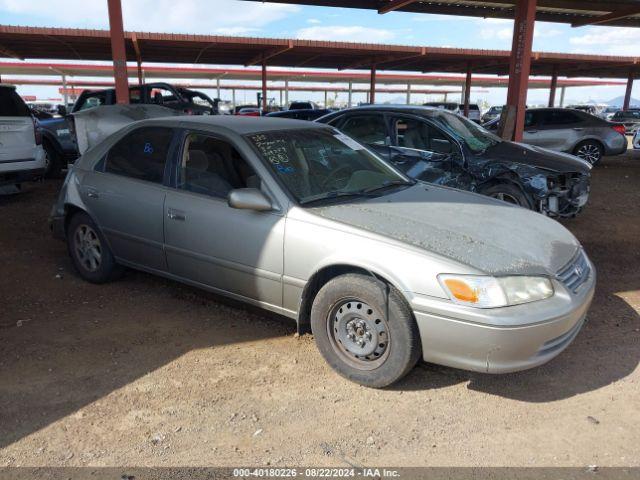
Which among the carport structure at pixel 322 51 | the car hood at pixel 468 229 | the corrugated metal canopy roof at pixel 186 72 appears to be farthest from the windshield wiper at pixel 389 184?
the corrugated metal canopy roof at pixel 186 72

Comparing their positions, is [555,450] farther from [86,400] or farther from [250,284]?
[86,400]

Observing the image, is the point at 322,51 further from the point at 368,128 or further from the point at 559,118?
the point at 368,128

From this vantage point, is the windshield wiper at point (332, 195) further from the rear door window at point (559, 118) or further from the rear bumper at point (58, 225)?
the rear door window at point (559, 118)

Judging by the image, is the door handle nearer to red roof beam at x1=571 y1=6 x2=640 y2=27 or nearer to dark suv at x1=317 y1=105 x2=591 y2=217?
dark suv at x1=317 y1=105 x2=591 y2=217

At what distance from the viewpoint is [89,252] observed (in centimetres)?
488

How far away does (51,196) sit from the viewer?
29.8 feet

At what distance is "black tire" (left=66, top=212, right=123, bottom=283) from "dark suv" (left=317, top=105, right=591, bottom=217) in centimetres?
335

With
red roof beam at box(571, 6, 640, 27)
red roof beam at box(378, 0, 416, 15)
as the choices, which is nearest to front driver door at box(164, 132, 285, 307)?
red roof beam at box(378, 0, 416, 15)

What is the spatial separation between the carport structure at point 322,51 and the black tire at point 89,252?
6777mm

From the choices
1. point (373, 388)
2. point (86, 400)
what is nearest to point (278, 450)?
point (373, 388)

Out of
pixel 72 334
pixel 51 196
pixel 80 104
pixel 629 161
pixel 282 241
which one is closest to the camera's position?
pixel 282 241

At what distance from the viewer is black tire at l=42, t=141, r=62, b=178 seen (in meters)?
10.8

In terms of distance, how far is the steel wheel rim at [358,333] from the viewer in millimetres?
3082

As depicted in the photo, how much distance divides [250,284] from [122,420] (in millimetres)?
1181
